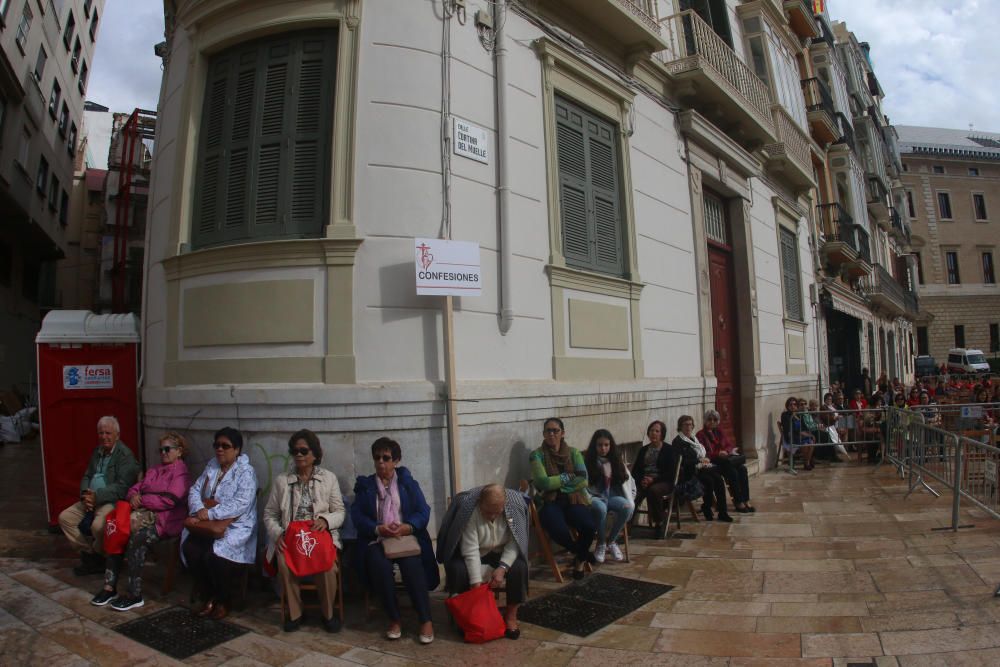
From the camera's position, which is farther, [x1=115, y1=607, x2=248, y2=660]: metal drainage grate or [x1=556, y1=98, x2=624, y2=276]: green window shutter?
[x1=556, y1=98, x2=624, y2=276]: green window shutter

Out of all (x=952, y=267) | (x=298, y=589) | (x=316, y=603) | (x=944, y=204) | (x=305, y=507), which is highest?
(x=944, y=204)

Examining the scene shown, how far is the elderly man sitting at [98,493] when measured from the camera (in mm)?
5414

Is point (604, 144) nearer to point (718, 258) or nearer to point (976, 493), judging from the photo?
A: point (718, 258)

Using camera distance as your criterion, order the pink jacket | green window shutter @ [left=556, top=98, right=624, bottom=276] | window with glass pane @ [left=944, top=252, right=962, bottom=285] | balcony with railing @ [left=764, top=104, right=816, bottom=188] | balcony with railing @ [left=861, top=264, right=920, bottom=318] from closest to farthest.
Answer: the pink jacket < green window shutter @ [left=556, top=98, right=624, bottom=276] < balcony with railing @ [left=764, top=104, right=816, bottom=188] < balcony with railing @ [left=861, top=264, right=920, bottom=318] < window with glass pane @ [left=944, top=252, right=962, bottom=285]

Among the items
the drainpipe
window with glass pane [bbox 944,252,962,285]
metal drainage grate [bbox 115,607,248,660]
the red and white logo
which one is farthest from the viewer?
window with glass pane [bbox 944,252,962,285]

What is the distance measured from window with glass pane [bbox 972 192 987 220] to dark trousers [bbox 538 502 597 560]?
55182mm

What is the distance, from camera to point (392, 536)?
15.2 ft

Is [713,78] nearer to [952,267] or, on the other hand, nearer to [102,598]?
[102,598]

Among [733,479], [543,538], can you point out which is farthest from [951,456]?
[543,538]

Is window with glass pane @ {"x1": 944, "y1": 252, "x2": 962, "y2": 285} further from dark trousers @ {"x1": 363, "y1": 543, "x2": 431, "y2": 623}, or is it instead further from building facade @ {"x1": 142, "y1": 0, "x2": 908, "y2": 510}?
dark trousers @ {"x1": 363, "y1": 543, "x2": 431, "y2": 623}

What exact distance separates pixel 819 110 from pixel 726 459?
48.6 feet

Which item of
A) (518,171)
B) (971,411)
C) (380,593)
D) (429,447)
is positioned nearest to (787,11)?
(971,411)

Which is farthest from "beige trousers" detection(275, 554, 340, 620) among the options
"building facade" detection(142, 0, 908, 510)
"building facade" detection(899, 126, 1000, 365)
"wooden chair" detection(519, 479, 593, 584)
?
"building facade" detection(899, 126, 1000, 365)

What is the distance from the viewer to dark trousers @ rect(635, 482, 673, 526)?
690 centimetres
